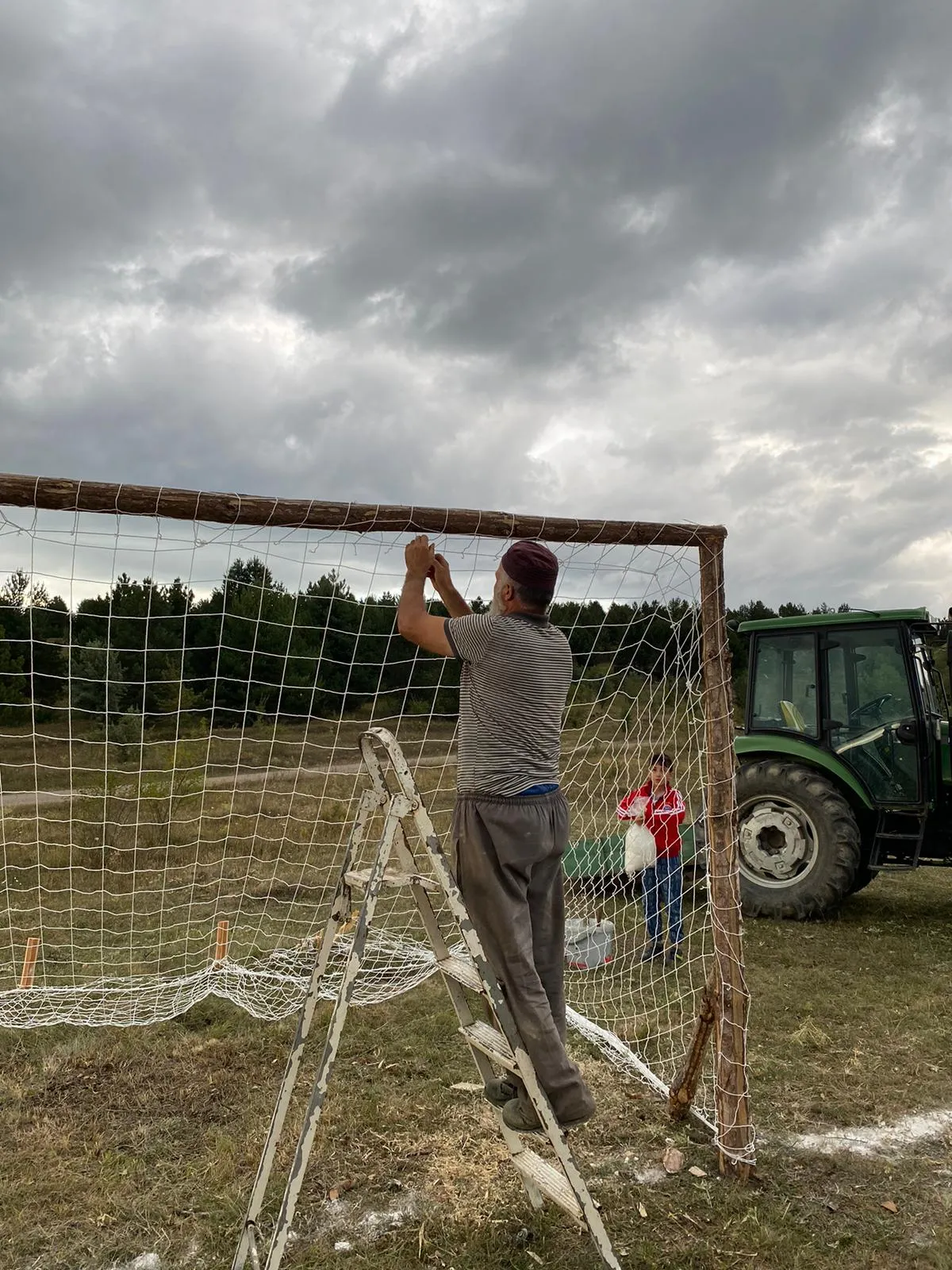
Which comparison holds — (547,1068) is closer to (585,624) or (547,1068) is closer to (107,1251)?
(107,1251)

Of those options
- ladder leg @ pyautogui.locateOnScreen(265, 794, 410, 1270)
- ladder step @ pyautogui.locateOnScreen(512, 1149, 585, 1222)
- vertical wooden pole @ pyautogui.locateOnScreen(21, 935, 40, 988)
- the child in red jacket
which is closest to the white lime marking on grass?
ladder step @ pyautogui.locateOnScreen(512, 1149, 585, 1222)

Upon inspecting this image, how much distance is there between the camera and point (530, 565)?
2.49m

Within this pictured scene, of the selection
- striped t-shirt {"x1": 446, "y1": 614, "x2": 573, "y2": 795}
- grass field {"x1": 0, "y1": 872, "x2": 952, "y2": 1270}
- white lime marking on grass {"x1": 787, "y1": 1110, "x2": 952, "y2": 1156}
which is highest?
striped t-shirt {"x1": 446, "y1": 614, "x2": 573, "y2": 795}

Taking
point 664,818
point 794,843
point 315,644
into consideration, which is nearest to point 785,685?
point 794,843

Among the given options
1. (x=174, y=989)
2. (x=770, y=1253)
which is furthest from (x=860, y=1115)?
(x=174, y=989)

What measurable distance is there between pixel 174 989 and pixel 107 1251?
7.26 ft

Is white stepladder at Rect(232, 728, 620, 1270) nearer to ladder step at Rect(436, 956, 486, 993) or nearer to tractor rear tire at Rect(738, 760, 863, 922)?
ladder step at Rect(436, 956, 486, 993)

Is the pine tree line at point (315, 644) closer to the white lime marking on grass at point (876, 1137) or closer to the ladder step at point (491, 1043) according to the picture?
the ladder step at point (491, 1043)

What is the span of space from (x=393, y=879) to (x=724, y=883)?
1511 mm

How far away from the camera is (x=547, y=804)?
8.13ft

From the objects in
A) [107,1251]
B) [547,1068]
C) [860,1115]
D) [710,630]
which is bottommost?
[107,1251]

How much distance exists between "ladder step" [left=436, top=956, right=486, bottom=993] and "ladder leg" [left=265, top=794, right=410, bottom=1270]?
35 cm

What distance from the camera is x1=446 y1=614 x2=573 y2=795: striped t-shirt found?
2.46 m

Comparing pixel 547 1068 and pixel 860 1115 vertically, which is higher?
pixel 547 1068
